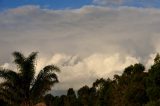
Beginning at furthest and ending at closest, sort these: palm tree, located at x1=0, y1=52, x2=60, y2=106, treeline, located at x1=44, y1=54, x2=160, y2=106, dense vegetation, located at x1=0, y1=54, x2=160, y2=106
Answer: treeline, located at x1=44, y1=54, x2=160, y2=106 → dense vegetation, located at x1=0, y1=54, x2=160, y2=106 → palm tree, located at x1=0, y1=52, x2=60, y2=106

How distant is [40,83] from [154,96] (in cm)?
2749

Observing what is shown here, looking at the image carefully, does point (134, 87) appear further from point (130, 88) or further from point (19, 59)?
point (19, 59)

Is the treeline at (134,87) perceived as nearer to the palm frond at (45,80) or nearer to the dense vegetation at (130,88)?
the dense vegetation at (130,88)

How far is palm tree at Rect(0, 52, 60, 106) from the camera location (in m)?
44.5

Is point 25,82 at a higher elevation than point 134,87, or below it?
below

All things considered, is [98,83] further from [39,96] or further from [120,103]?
[39,96]

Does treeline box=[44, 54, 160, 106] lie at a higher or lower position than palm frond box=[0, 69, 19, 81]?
higher

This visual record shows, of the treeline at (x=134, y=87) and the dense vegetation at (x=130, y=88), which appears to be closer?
the dense vegetation at (x=130, y=88)

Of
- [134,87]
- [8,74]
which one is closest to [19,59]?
[8,74]

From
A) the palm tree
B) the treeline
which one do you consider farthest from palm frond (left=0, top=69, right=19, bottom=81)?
the treeline

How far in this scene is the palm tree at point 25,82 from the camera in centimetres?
4447

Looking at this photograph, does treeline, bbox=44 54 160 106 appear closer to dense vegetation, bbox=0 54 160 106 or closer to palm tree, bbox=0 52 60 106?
dense vegetation, bbox=0 54 160 106

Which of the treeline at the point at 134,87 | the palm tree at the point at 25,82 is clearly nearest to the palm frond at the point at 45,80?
the palm tree at the point at 25,82

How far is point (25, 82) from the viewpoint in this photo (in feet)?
146
